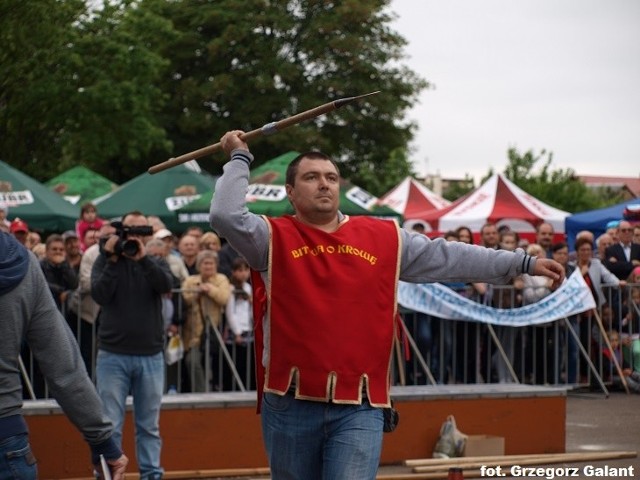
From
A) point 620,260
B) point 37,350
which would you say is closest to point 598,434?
point 620,260

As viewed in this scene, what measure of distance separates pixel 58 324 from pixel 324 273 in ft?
4.25

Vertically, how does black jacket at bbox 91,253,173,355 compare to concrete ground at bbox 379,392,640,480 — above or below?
above

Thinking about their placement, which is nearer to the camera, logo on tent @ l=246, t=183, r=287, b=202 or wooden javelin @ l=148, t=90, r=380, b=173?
wooden javelin @ l=148, t=90, r=380, b=173

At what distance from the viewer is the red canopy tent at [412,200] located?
29.0 meters

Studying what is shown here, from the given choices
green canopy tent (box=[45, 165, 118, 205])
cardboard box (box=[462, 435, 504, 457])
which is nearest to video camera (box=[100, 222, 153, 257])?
cardboard box (box=[462, 435, 504, 457])

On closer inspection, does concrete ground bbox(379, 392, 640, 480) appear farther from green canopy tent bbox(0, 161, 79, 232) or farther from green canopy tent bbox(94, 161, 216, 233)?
green canopy tent bbox(94, 161, 216, 233)

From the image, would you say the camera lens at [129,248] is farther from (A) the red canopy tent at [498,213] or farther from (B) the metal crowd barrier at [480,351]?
(A) the red canopy tent at [498,213]

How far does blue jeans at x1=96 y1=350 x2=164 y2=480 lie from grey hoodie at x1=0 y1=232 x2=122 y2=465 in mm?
4202

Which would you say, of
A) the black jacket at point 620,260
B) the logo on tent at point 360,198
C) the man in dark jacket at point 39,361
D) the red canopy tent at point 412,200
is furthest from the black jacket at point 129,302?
the red canopy tent at point 412,200

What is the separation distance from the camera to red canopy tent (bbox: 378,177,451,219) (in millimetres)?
29031

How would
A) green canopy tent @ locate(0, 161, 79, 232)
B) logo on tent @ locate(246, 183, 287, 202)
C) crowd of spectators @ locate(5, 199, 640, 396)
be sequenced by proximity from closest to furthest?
crowd of spectators @ locate(5, 199, 640, 396) < logo on tent @ locate(246, 183, 287, 202) < green canopy tent @ locate(0, 161, 79, 232)

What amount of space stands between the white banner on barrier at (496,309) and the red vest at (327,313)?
24.3 ft

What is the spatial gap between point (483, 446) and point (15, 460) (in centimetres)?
655

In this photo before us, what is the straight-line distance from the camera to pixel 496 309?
13.8m
